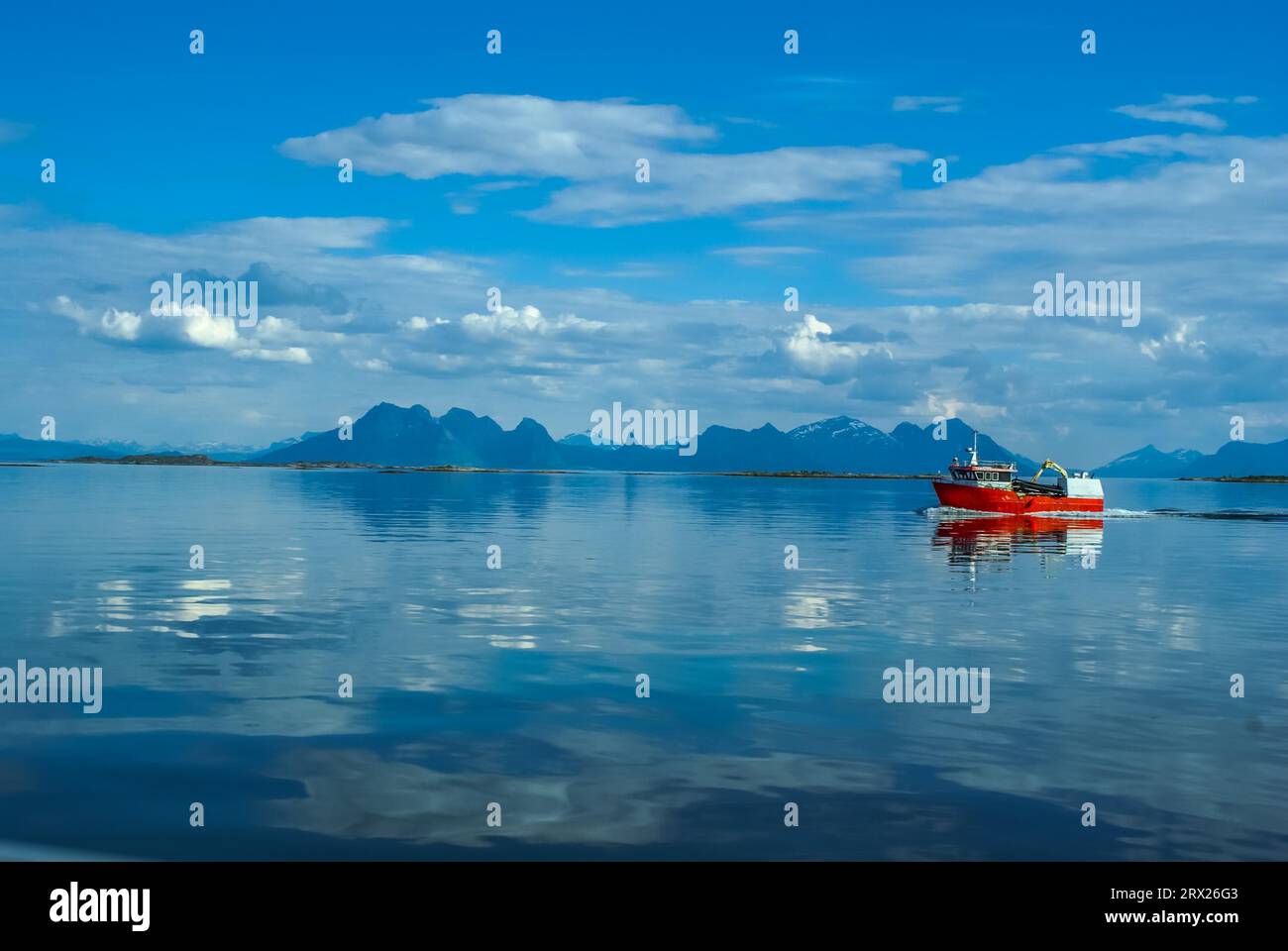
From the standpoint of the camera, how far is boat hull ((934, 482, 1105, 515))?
170 meters

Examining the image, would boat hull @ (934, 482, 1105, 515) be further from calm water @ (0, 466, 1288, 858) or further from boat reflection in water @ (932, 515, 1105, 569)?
calm water @ (0, 466, 1288, 858)

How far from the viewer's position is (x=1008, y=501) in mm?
171000

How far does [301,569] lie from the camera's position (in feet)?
203

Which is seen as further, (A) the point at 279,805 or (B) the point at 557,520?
Answer: (B) the point at 557,520

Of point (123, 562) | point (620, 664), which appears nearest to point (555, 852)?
point (620, 664)

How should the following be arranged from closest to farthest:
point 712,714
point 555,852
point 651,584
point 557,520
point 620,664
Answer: point 555,852 → point 712,714 → point 620,664 → point 651,584 → point 557,520

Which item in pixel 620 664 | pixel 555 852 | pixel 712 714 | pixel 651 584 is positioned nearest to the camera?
pixel 555 852

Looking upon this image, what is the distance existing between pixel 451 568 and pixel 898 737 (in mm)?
41695

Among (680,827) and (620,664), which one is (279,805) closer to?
(680,827)
